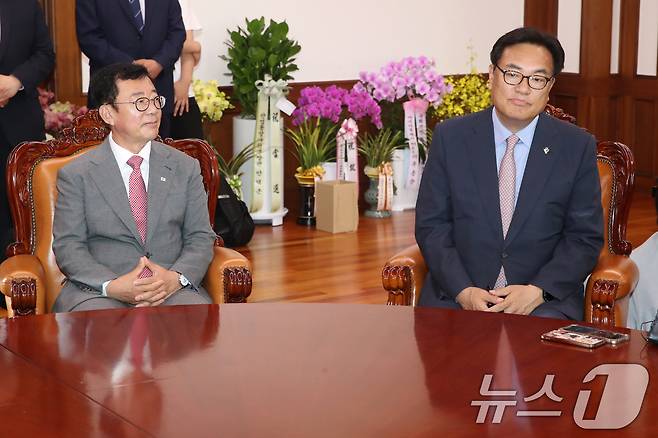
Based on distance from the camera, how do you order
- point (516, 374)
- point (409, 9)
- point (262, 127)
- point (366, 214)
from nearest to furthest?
1. point (516, 374)
2. point (262, 127)
3. point (366, 214)
4. point (409, 9)

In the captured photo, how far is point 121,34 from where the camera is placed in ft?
18.2

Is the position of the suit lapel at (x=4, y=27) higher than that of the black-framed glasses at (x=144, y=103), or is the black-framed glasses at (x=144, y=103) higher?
the suit lapel at (x=4, y=27)

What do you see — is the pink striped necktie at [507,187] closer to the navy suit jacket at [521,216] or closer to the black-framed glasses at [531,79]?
the navy suit jacket at [521,216]

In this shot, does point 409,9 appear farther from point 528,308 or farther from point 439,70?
point 528,308

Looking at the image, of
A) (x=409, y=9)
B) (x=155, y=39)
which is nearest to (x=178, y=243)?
(x=155, y=39)

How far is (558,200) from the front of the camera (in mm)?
3443

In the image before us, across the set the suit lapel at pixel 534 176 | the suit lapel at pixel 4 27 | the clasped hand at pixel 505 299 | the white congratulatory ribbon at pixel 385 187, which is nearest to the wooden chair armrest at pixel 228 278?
the clasped hand at pixel 505 299

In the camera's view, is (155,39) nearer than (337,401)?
No

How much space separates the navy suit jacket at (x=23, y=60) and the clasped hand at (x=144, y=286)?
5.72 feet

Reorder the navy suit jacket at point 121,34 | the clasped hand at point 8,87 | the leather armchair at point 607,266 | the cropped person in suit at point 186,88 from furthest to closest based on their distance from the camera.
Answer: the cropped person in suit at point 186,88
the navy suit jacket at point 121,34
the clasped hand at point 8,87
the leather armchair at point 607,266

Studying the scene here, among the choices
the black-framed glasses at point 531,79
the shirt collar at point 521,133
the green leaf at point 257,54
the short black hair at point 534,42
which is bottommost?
the shirt collar at point 521,133

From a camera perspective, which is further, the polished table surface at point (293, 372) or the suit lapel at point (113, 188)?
the suit lapel at point (113, 188)

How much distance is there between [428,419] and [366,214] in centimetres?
573

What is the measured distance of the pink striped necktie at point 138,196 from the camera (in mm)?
3602
